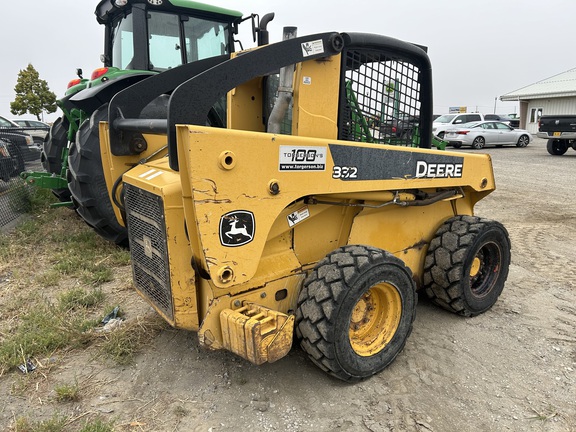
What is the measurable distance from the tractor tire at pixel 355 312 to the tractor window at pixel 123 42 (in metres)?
4.02

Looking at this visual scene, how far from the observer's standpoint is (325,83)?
2564 mm

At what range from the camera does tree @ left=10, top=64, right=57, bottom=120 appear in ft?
92.5

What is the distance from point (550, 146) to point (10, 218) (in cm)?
1665

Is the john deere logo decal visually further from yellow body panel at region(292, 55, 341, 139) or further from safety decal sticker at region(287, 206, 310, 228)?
yellow body panel at region(292, 55, 341, 139)

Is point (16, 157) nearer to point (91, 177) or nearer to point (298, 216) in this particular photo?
point (91, 177)

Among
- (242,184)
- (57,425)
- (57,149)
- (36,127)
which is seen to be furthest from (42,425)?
(36,127)

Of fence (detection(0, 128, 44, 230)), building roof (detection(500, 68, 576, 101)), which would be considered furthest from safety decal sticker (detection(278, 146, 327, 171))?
building roof (detection(500, 68, 576, 101))

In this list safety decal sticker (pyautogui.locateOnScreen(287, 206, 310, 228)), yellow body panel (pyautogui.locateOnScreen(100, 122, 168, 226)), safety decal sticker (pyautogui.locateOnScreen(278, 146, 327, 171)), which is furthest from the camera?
yellow body panel (pyautogui.locateOnScreen(100, 122, 168, 226))

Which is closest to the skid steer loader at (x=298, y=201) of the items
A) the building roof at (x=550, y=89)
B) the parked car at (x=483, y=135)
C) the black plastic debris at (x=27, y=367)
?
the black plastic debris at (x=27, y=367)

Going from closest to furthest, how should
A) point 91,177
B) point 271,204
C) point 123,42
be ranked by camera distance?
point 271,204 < point 91,177 < point 123,42

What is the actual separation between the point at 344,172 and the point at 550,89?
105ft

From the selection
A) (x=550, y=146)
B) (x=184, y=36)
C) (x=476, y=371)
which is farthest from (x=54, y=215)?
(x=550, y=146)

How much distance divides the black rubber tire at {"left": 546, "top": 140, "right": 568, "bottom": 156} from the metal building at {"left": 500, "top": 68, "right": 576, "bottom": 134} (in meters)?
13.4

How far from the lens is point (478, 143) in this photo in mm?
18234
